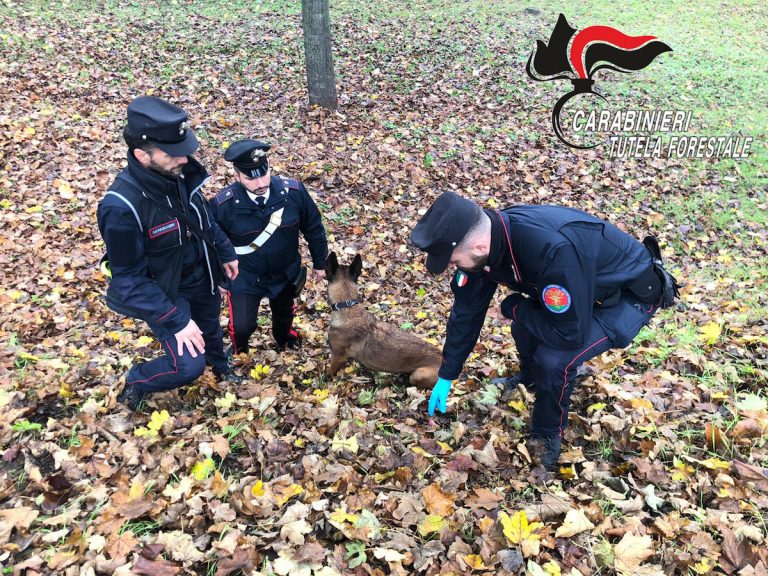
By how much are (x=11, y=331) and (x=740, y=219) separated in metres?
11.7

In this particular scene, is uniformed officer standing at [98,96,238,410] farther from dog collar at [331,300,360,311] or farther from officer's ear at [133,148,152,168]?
dog collar at [331,300,360,311]

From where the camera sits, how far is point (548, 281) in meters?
3.25

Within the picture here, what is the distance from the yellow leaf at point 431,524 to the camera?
295 centimetres

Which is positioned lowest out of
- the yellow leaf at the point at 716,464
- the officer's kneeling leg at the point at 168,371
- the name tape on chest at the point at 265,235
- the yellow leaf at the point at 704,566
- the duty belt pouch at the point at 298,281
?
the yellow leaf at the point at 704,566

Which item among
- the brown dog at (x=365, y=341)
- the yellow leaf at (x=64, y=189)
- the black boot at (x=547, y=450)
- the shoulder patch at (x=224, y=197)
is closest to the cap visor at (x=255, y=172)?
the shoulder patch at (x=224, y=197)

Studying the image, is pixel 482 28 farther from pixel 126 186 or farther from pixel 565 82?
pixel 126 186

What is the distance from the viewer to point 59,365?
4.71 meters

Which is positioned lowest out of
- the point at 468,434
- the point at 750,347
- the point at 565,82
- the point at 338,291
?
the point at 468,434

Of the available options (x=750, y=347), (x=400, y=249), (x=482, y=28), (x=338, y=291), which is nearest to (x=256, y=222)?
(x=338, y=291)

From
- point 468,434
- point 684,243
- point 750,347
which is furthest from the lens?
point 684,243

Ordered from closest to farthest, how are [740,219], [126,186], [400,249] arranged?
[126,186] < [400,249] < [740,219]

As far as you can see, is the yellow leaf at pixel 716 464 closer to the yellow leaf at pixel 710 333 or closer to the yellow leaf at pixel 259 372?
A: the yellow leaf at pixel 710 333

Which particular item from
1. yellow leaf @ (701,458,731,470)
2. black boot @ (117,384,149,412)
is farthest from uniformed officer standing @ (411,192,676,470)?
black boot @ (117,384,149,412)

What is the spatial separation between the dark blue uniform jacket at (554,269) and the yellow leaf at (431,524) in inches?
57.4
